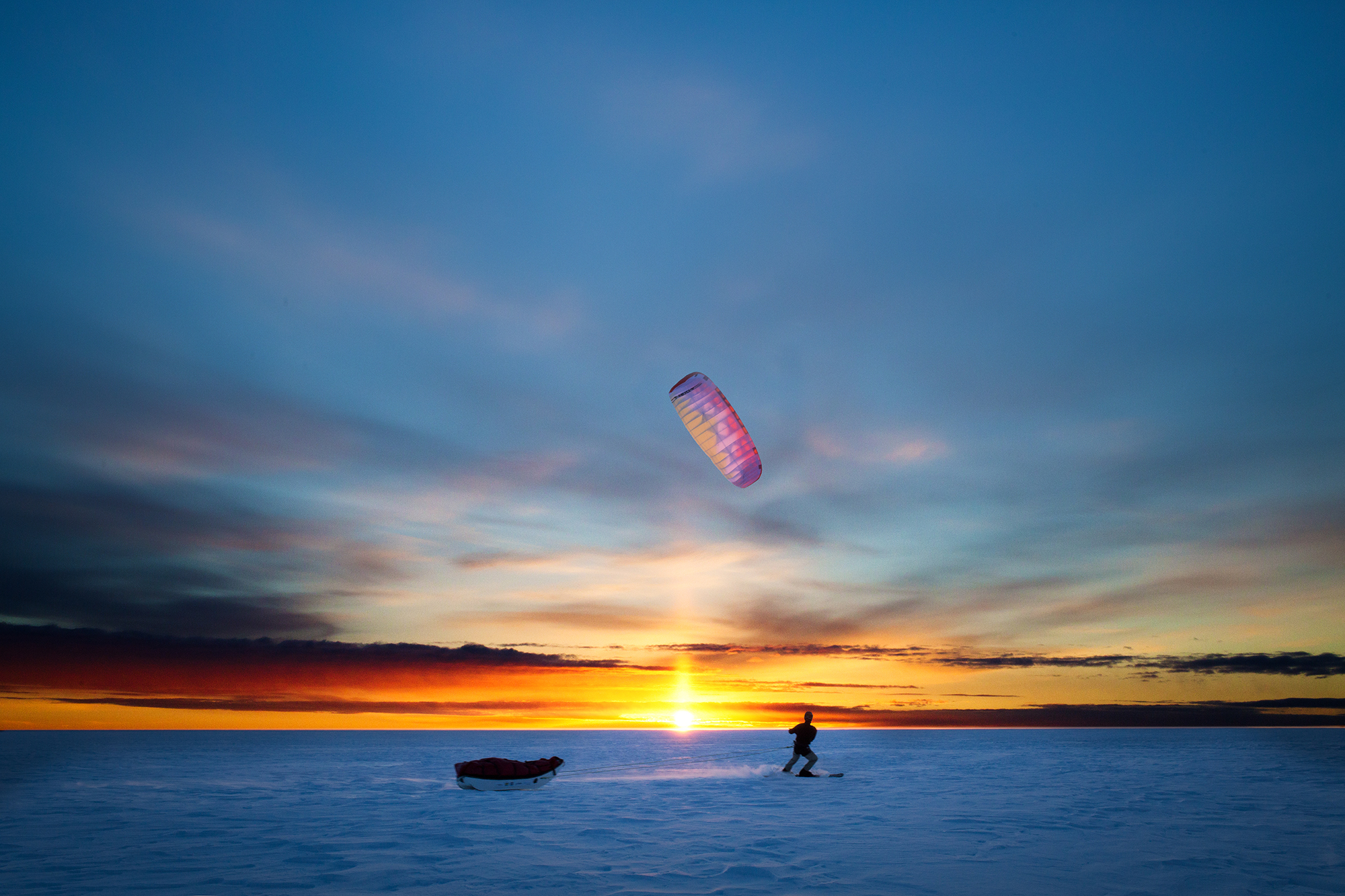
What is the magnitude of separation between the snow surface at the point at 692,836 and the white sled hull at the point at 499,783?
37cm

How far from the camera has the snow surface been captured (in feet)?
40.3

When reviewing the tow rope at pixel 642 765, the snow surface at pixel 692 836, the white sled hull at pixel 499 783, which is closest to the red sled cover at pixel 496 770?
the white sled hull at pixel 499 783

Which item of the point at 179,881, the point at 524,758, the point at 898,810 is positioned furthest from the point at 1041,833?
the point at 524,758

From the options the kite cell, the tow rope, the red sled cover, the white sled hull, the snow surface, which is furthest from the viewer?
the tow rope

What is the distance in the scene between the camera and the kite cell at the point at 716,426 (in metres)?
19.6

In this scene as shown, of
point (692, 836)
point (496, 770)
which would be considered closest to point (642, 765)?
point (496, 770)

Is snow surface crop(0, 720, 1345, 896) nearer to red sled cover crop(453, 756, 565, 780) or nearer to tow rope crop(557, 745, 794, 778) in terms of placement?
red sled cover crop(453, 756, 565, 780)

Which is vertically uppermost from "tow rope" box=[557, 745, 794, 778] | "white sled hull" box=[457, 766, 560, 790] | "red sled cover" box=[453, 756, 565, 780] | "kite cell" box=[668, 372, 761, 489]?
"kite cell" box=[668, 372, 761, 489]

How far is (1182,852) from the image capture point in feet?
48.0

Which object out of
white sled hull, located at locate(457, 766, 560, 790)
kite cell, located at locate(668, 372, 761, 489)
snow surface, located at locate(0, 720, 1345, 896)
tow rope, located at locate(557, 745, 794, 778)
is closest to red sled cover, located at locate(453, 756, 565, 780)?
white sled hull, located at locate(457, 766, 560, 790)

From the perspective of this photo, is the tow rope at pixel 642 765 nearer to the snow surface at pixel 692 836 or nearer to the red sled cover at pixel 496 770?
the snow surface at pixel 692 836

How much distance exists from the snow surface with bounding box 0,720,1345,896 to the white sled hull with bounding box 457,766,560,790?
1.20 feet

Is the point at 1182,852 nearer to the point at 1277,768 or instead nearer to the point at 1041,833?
the point at 1041,833

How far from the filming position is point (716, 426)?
20.0 m
